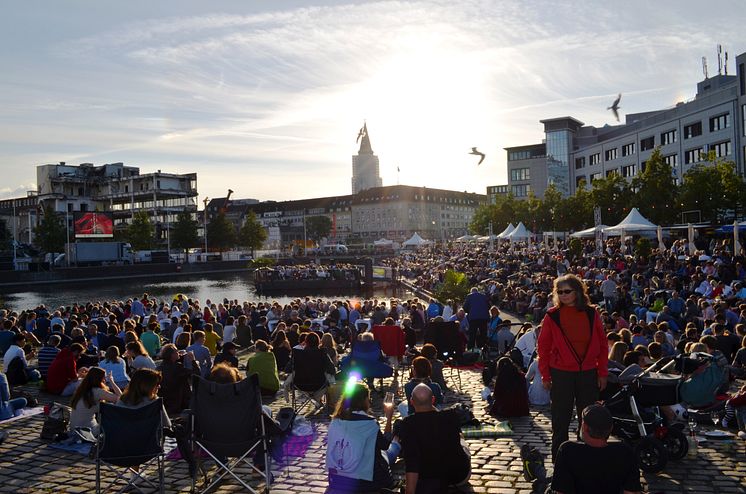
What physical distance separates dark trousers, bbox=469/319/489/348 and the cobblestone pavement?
6.90 metres

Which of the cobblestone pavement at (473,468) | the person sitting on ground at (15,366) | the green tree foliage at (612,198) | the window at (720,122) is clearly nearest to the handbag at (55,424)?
the cobblestone pavement at (473,468)

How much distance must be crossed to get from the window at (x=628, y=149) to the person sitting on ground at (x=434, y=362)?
73852mm

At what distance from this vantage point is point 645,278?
78.2 ft

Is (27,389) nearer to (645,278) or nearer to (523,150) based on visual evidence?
(645,278)

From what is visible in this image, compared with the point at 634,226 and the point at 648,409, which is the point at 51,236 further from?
the point at 648,409

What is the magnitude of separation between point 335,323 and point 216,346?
252 inches

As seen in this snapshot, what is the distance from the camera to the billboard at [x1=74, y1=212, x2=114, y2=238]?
81312mm

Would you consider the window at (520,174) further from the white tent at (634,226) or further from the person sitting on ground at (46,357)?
the person sitting on ground at (46,357)

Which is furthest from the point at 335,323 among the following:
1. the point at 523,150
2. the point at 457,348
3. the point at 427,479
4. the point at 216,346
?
the point at 523,150

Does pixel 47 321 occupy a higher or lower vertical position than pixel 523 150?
lower

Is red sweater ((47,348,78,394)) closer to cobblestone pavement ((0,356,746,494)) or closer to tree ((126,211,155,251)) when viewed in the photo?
cobblestone pavement ((0,356,746,494))

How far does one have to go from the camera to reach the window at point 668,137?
222ft

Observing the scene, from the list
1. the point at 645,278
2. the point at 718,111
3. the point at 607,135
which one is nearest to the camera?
the point at 645,278

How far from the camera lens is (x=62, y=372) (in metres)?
11.7
